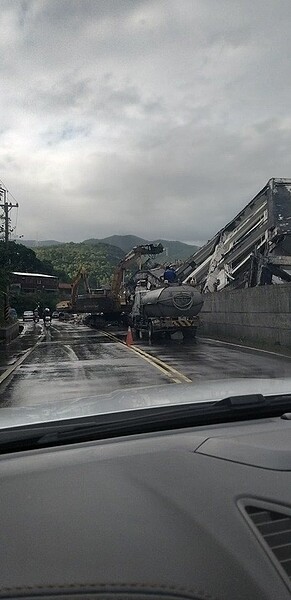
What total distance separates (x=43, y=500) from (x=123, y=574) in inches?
17.0

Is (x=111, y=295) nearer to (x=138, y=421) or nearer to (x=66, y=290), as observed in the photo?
(x=66, y=290)

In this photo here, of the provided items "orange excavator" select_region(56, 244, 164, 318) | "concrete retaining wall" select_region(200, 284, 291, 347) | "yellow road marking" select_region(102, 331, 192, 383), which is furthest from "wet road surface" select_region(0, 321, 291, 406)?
"orange excavator" select_region(56, 244, 164, 318)

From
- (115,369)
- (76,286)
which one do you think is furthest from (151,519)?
(76,286)

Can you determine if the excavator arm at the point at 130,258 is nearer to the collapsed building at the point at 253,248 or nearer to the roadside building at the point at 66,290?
the collapsed building at the point at 253,248

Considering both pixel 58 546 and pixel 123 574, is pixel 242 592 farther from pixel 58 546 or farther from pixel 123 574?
pixel 58 546

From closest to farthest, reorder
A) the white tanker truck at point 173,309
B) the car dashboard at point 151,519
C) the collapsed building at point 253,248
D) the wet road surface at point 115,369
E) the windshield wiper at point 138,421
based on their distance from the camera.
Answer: the car dashboard at point 151,519
the windshield wiper at point 138,421
the wet road surface at point 115,369
the collapsed building at point 253,248
the white tanker truck at point 173,309

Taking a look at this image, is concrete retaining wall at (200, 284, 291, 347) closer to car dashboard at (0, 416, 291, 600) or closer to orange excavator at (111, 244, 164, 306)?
orange excavator at (111, 244, 164, 306)

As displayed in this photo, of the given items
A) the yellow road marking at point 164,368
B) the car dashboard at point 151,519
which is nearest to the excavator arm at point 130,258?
the yellow road marking at point 164,368

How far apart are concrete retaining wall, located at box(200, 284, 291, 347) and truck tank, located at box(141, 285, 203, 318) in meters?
1.70

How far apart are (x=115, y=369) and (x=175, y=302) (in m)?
10.7

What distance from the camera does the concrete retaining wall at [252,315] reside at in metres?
19.7

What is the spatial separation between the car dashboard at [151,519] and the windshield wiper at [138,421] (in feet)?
0.30

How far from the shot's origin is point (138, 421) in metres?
2.58

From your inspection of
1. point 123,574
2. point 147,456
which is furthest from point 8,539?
point 147,456
